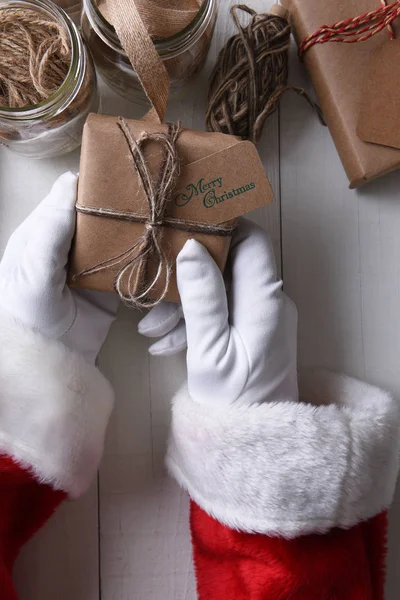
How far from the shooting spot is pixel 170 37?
1.76 feet

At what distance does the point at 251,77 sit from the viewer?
0.59 meters

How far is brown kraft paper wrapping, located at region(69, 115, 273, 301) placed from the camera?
20.2 inches

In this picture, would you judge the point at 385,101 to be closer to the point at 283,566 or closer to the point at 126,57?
the point at 126,57

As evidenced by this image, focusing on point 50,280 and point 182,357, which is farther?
point 182,357

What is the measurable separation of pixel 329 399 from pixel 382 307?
156mm

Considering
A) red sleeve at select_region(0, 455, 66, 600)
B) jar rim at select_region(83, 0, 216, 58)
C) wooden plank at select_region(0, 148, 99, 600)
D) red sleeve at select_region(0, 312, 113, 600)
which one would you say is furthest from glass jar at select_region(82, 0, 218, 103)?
red sleeve at select_region(0, 455, 66, 600)

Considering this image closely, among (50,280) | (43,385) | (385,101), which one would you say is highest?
(385,101)

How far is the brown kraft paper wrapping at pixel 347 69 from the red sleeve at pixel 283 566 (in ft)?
1.39

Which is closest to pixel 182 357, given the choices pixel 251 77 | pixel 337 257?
pixel 337 257

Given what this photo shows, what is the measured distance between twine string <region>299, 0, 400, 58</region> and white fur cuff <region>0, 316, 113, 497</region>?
465 millimetres

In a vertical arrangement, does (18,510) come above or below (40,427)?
below

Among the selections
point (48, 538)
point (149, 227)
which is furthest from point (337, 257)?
point (48, 538)

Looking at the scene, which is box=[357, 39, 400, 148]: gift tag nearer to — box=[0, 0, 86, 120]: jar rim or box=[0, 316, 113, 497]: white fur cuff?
box=[0, 0, 86, 120]: jar rim

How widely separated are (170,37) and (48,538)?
2.02ft
